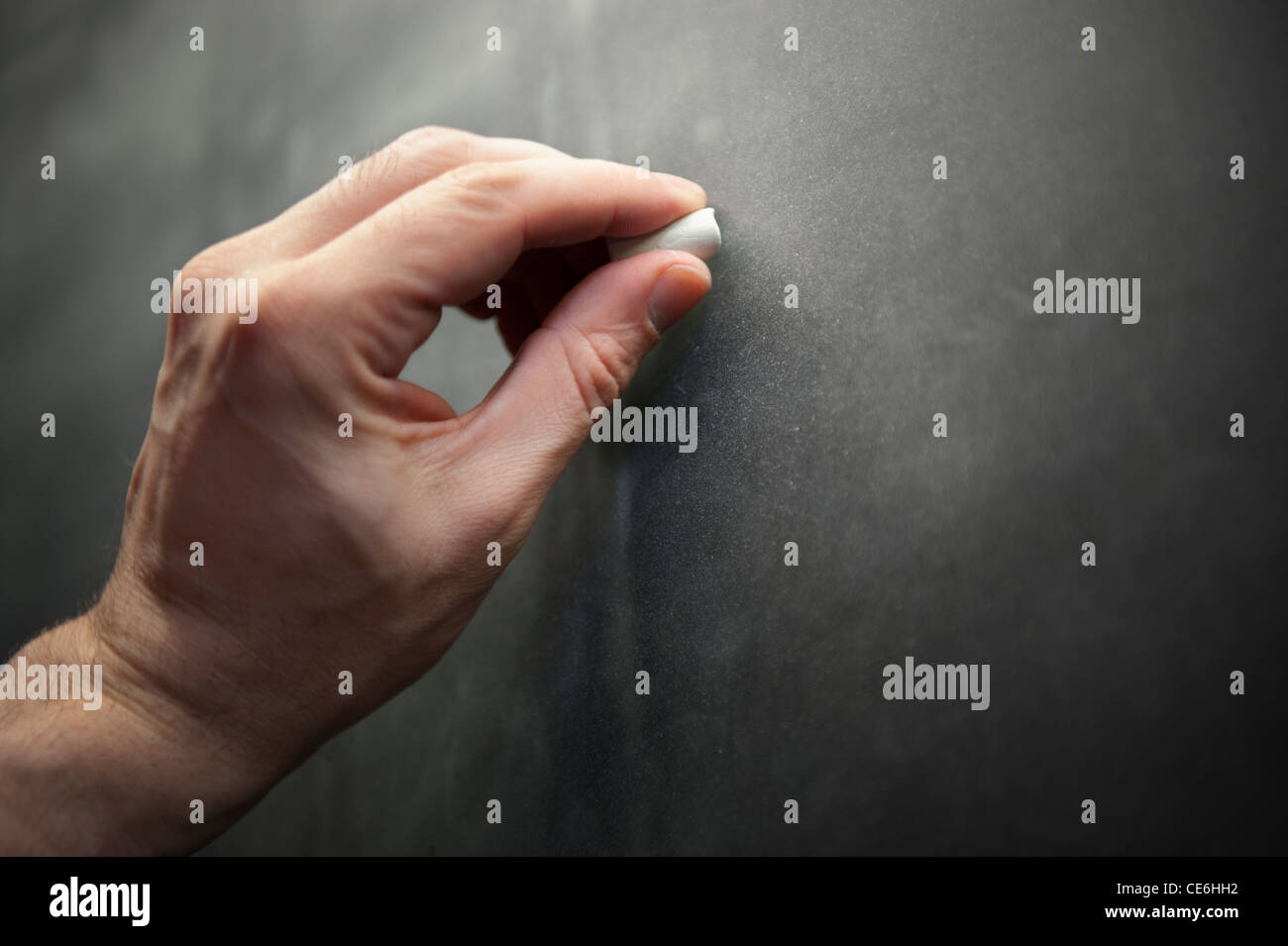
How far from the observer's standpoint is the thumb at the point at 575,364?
442 mm

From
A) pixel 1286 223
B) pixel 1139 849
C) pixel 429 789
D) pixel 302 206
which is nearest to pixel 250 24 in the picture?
pixel 302 206

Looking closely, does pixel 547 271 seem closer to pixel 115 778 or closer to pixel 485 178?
pixel 485 178

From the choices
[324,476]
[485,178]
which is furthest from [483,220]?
[324,476]

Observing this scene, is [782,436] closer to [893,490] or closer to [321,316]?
[893,490]

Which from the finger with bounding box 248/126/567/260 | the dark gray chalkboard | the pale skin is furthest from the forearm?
the finger with bounding box 248/126/567/260

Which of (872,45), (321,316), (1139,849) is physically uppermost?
(872,45)

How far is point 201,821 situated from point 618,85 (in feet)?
1.61

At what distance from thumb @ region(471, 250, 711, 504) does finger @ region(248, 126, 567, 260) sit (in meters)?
0.08

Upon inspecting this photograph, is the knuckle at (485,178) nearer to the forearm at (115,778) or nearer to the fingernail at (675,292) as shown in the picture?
the fingernail at (675,292)

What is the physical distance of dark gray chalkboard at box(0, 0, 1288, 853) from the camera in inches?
17.5

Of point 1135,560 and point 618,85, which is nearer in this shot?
point 1135,560

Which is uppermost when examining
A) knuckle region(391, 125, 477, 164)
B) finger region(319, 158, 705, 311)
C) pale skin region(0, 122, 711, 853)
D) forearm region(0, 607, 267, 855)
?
knuckle region(391, 125, 477, 164)

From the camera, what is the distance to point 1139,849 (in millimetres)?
441

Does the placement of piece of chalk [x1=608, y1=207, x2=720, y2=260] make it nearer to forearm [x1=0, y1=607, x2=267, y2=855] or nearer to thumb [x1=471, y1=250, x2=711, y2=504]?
thumb [x1=471, y1=250, x2=711, y2=504]
